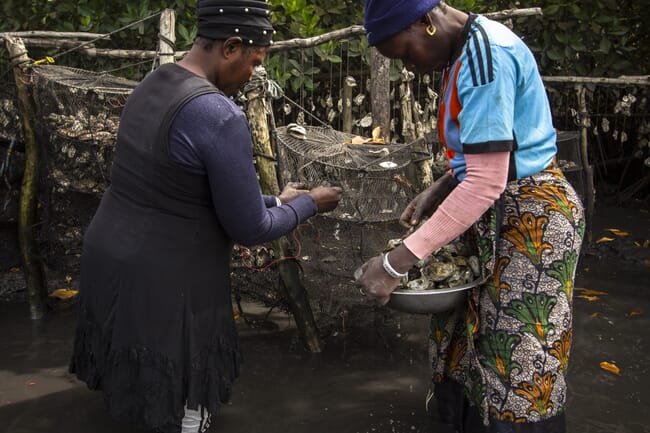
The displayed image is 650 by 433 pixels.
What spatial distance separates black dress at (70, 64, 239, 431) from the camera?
2301mm

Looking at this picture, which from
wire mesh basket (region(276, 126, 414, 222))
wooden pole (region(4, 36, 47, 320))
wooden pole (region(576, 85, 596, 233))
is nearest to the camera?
wire mesh basket (region(276, 126, 414, 222))

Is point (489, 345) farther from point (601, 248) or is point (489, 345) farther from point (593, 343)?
point (601, 248)

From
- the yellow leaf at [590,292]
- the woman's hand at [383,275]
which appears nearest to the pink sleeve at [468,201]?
the woman's hand at [383,275]

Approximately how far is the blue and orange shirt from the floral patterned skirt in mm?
145

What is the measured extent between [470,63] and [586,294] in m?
3.90

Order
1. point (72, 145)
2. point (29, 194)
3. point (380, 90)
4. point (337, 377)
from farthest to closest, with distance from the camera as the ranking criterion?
point (29, 194) → point (380, 90) → point (72, 145) → point (337, 377)

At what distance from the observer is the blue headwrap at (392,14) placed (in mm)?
2189

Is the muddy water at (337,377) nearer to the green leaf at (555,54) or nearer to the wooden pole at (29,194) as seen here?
the wooden pole at (29,194)

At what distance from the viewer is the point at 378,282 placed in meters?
2.40

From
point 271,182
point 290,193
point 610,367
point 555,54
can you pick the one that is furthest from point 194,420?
point 555,54

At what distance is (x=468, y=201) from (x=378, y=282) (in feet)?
1.42

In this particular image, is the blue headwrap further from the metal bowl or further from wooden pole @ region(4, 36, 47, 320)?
wooden pole @ region(4, 36, 47, 320)

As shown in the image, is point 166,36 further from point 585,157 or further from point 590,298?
point 585,157

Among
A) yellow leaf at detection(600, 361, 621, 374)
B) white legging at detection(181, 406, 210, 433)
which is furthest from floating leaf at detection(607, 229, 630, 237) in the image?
white legging at detection(181, 406, 210, 433)
